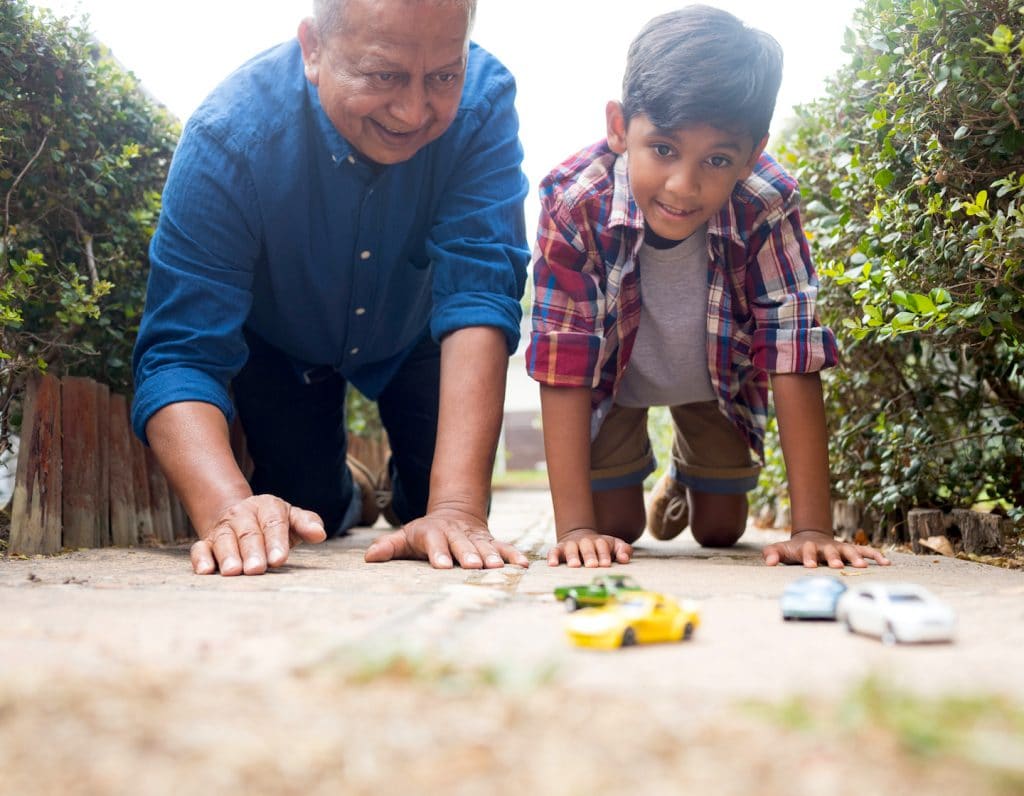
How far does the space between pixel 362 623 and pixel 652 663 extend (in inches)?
17.5

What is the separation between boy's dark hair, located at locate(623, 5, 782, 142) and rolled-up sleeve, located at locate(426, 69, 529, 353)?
0.48m

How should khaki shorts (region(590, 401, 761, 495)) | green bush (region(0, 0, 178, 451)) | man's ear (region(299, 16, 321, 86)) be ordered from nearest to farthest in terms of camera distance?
man's ear (region(299, 16, 321, 86)) < green bush (region(0, 0, 178, 451)) < khaki shorts (region(590, 401, 761, 495))

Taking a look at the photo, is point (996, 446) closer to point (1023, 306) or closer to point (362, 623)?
point (1023, 306)

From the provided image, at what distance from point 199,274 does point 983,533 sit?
243 centimetres

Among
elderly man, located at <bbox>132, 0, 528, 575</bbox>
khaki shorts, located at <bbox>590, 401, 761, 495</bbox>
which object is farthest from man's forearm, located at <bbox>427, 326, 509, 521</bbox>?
khaki shorts, located at <bbox>590, 401, 761, 495</bbox>

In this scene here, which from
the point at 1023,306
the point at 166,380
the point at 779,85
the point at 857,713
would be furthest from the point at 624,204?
the point at 857,713

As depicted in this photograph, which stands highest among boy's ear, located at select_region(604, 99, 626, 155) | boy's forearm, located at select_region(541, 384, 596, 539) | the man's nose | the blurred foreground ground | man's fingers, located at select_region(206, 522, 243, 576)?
boy's ear, located at select_region(604, 99, 626, 155)

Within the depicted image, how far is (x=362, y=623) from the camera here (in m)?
1.40

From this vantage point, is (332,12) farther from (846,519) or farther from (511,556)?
(846,519)

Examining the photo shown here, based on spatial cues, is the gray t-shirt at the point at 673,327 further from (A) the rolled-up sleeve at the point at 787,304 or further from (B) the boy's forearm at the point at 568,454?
(B) the boy's forearm at the point at 568,454

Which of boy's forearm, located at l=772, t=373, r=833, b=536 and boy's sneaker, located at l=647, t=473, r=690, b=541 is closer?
boy's forearm, located at l=772, t=373, r=833, b=536

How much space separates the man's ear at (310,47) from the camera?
103 inches

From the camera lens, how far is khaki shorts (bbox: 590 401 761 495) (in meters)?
3.59

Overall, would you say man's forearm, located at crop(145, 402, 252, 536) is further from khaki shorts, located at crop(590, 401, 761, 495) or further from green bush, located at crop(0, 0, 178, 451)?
khaki shorts, located at crop(590, 401, 761, 495)
